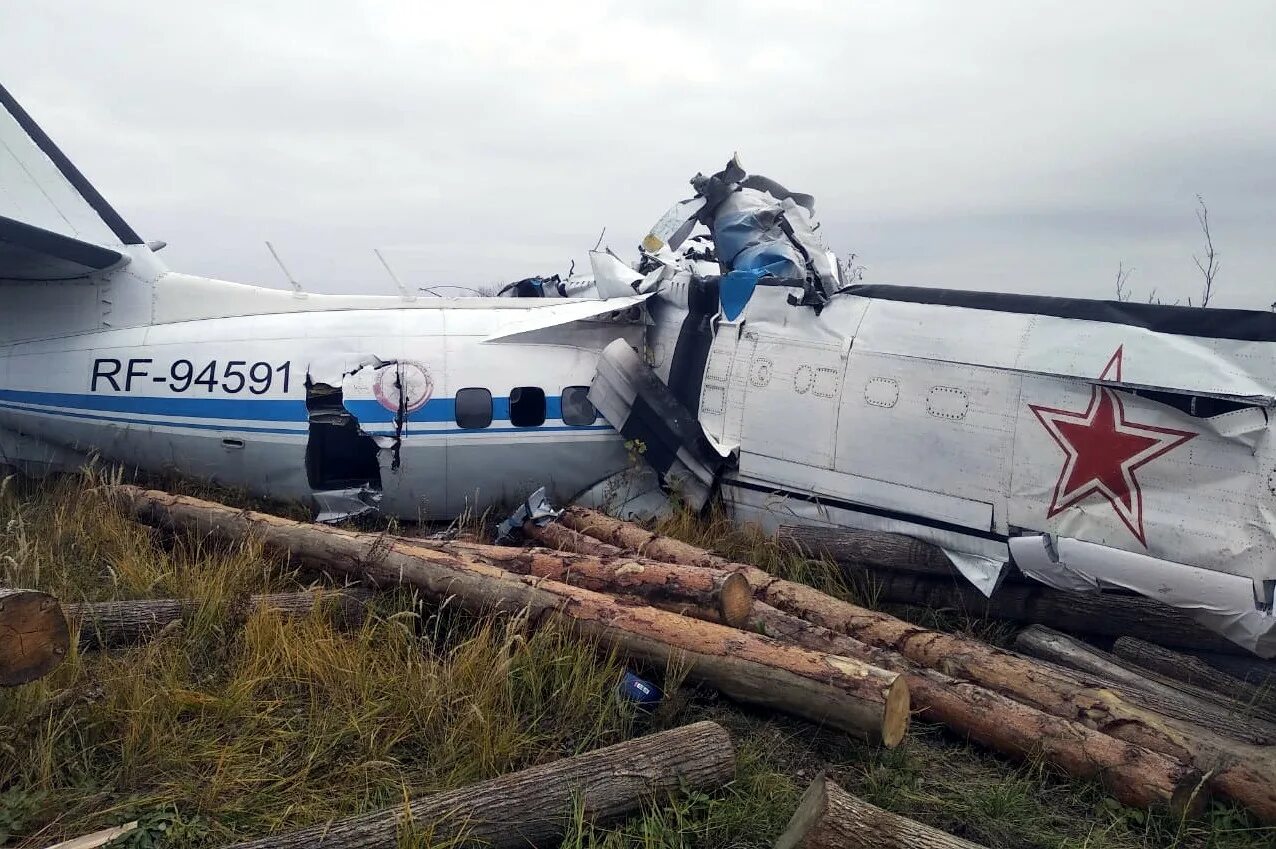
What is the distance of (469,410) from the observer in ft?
28.1

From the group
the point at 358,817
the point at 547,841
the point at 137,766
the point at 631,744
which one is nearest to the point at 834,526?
the point at 631,744

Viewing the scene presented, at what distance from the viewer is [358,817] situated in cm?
362

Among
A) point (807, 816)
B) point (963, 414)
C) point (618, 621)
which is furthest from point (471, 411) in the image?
point (807, 816)

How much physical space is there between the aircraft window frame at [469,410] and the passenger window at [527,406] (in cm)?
24

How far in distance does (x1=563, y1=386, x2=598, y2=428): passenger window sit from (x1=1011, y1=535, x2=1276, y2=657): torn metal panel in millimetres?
4313

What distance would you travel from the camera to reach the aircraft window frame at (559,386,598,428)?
8.76 m

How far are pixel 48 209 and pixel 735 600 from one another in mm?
8549

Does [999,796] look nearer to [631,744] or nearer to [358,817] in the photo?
[631,744]

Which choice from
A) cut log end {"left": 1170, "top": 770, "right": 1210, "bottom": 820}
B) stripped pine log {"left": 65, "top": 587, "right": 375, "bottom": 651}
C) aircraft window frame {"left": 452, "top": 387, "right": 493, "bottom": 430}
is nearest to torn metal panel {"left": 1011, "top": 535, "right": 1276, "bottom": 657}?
cut log end {"left": 1170, "top": 770, "right": 1210, "bottom": 820}

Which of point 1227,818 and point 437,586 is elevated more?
point 437,586

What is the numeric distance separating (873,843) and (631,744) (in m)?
1.23

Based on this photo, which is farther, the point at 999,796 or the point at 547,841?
the point at 999,796

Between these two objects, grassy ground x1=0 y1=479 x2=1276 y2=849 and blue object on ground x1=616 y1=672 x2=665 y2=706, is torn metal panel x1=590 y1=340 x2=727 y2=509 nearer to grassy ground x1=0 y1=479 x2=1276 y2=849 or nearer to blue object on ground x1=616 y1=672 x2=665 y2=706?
grassy ground x1=0 y1=479 x2=1276 y2=849

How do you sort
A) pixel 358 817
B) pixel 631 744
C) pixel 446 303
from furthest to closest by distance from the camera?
1. pixel 446 303
2. pixel 631 744
3. pixel 358 817
